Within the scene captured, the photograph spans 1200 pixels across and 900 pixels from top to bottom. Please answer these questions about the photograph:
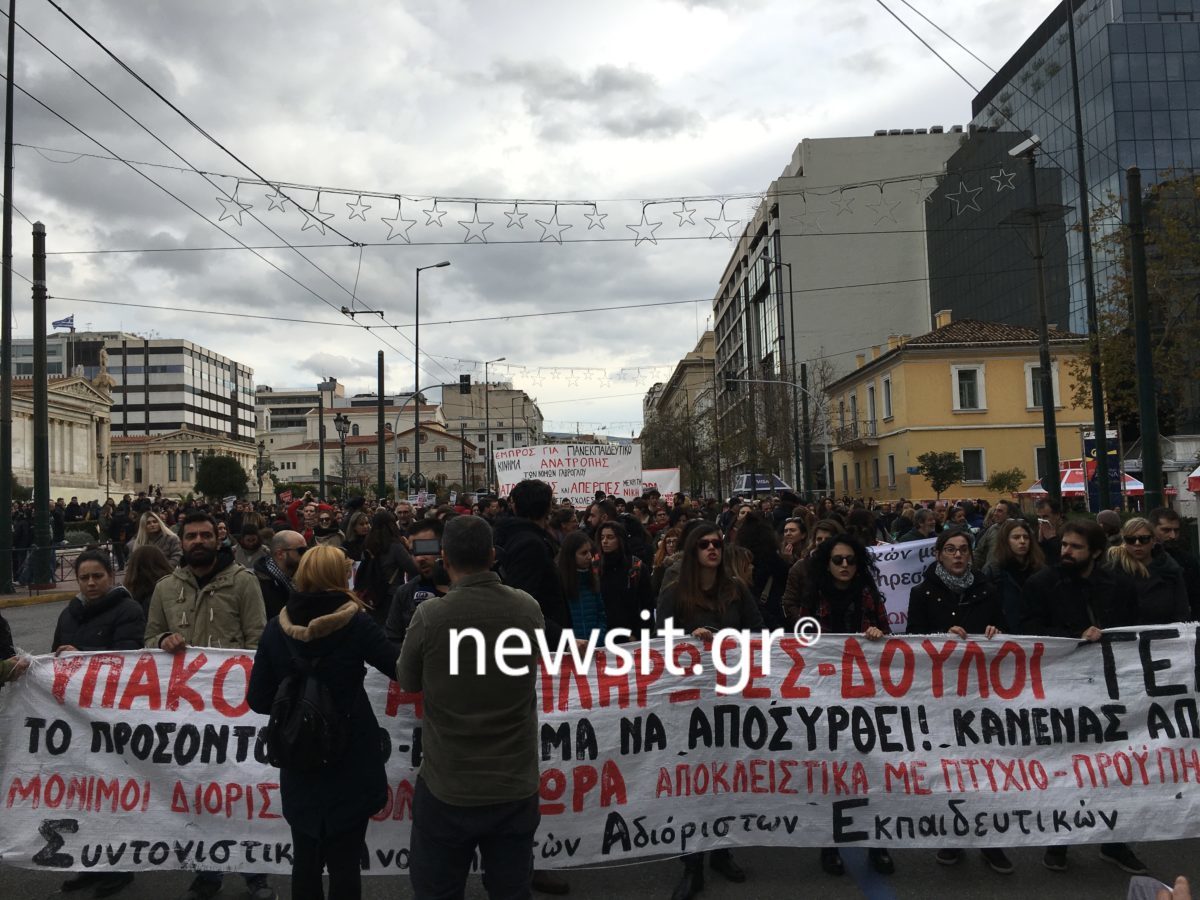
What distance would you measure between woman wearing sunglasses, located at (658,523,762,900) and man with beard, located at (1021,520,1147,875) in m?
1.56

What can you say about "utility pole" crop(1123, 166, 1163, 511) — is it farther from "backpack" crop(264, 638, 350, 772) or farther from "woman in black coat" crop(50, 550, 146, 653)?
"backpack" crop(264, 638, 350, 772)

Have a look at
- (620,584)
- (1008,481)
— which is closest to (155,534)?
(620,584)

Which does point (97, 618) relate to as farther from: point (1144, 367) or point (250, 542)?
point (1144, 367)

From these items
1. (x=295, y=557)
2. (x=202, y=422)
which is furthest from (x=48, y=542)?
(x=202, y=422)

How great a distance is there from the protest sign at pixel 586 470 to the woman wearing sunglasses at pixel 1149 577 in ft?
51.7

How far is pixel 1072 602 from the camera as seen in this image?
5.93 meters

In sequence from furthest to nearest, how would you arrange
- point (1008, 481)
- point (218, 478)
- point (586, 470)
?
point (218, 478) < point (1008, 481) < point (586, 470)

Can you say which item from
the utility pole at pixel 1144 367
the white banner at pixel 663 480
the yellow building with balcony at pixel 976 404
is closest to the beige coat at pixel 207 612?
the utility pole at pixel 1144 367

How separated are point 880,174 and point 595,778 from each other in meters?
66.4

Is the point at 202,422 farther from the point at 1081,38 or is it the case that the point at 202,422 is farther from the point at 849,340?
the point at 1081,38

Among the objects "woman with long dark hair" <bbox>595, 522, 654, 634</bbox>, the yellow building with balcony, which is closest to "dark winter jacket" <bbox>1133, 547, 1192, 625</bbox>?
"woman with long dark hair" <bbox>595, 522, 654, 634</bbox>

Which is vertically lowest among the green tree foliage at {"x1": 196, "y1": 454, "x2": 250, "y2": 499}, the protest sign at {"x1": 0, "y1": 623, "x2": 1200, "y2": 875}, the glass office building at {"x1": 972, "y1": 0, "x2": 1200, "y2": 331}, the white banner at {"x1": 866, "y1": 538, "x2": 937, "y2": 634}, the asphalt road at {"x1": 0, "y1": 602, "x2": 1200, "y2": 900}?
the asphalt road at {"x1": 0, "y1": 602, "x2": 1200, "y2": 900}

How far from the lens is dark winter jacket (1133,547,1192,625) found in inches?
246

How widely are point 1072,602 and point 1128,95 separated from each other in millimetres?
51746
